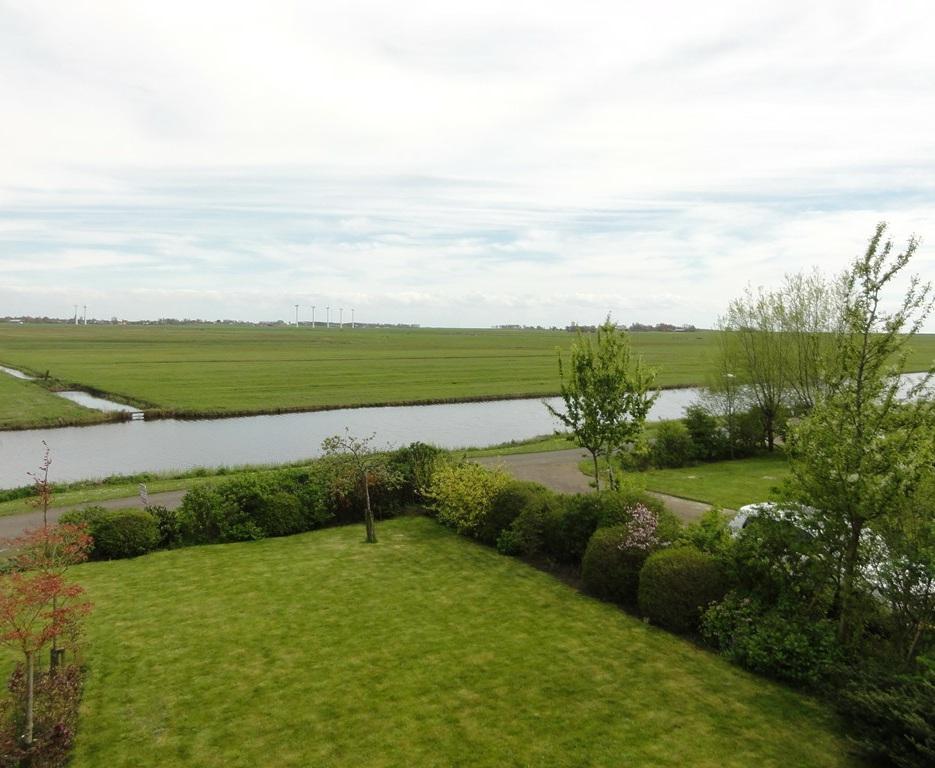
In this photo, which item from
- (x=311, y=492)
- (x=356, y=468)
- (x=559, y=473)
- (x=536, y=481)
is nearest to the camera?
(x=311, y=492)

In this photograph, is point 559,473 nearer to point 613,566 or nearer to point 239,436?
point 613,566

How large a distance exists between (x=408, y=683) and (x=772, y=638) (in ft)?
21.3

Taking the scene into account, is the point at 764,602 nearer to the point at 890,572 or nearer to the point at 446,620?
the point at 890,572

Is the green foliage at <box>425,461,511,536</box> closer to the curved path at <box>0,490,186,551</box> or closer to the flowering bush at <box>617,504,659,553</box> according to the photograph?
the flowering bush at <box>617,504,659,553</box>

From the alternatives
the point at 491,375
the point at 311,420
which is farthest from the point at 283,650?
the point at 491,375

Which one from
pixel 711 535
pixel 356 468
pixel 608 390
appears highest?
pixel 608 390

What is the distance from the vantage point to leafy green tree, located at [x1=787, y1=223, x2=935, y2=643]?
10.6 metres

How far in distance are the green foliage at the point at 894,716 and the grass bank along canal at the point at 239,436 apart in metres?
34.2

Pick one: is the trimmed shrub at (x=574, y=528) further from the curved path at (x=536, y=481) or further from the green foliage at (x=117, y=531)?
the green foliage at (x=117, y=531)

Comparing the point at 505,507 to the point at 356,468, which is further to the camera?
the point at 356,468

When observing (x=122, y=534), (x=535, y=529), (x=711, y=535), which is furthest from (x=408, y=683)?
(x=122, y=534)

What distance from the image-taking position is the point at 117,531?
19188 millimetres

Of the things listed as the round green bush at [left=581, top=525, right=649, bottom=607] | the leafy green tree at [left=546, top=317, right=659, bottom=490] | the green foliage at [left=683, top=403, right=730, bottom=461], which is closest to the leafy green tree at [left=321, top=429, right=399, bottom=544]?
the leafy green tree at [left=546, top=317, right=659, bottom=490]

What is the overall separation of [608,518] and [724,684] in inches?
221
